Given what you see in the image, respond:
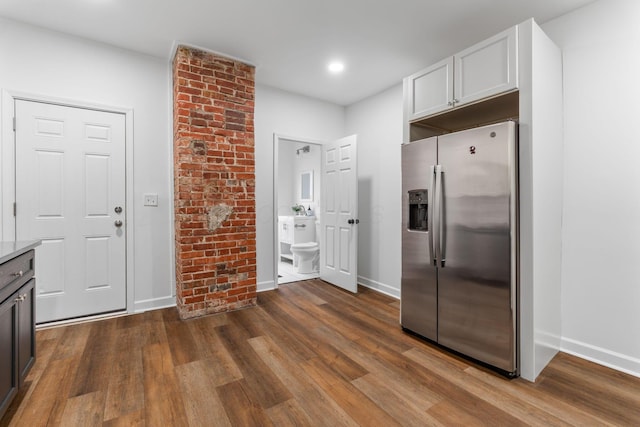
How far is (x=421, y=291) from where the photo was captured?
8.23 ft

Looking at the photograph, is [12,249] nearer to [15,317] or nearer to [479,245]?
[15,317]

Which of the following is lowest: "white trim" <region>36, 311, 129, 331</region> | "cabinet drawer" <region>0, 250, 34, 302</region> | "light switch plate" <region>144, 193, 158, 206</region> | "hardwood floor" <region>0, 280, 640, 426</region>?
"hardwood floor" <region>0, 280, 640, 426</region>

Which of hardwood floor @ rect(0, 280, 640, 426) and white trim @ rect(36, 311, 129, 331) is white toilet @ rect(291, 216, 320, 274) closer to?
hardwood floor @ rect(0, 280, 640, 426)

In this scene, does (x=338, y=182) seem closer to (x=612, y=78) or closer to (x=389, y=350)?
(x=389, y=350)

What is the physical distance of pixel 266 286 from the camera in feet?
12.8

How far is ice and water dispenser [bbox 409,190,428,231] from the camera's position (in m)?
2.54

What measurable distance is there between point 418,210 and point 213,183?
6.62ft

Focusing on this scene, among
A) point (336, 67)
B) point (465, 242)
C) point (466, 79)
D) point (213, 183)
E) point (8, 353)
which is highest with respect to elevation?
point (336, 67)

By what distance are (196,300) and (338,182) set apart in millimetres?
2234

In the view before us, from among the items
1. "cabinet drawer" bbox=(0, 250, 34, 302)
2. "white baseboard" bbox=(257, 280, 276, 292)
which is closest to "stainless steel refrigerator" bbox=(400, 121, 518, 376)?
"white baseboard" bbox=(257, 280, 276, 292)

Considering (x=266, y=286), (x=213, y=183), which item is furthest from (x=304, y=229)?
(x=213, y=183)

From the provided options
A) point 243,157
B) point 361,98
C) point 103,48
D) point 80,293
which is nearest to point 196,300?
point 80,293

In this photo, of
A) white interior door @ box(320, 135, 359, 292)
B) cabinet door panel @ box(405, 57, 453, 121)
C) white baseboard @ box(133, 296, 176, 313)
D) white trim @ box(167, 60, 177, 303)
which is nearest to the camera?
cabinet door panel @ box(405, 57, 453, 121)

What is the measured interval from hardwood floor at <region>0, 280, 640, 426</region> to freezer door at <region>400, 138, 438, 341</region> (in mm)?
182
